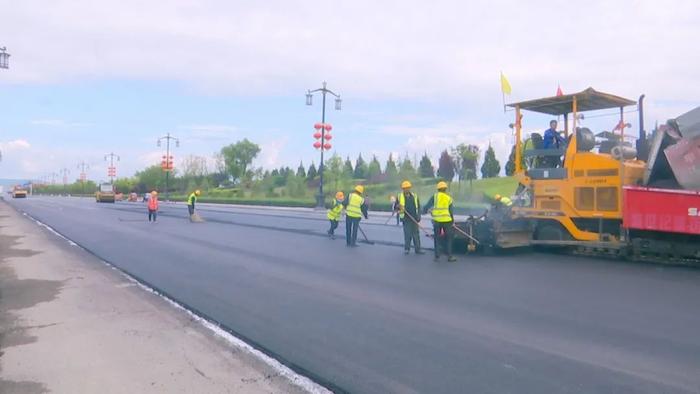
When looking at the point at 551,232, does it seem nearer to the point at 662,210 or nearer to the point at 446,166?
the point at 662,210

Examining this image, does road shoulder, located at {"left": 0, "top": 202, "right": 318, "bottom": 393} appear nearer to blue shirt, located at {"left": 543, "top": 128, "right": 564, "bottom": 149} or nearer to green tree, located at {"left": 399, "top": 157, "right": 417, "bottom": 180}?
blue shirt, located at {"left": 543, "top": 128, "right": 564, "bottom": 149}

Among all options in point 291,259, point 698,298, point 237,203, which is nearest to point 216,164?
point 237,203

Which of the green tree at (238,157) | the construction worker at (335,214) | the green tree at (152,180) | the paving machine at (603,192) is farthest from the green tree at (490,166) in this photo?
the green tree at (152,180)

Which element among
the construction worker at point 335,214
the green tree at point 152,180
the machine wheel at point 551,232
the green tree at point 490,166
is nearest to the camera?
the machine wheel at point 551,232

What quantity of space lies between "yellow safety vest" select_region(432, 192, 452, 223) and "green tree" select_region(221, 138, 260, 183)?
8962cm

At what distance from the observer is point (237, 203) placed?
190 feet

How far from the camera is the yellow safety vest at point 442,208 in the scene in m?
12.1

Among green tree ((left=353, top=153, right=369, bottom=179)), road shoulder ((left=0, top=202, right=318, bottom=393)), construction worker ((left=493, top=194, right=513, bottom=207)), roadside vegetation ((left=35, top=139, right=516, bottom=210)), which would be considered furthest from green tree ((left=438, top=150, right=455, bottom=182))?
road shoulder ((left=0, top=202, right=318, bottom=393))

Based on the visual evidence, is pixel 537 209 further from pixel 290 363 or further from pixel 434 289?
pixel 290 363

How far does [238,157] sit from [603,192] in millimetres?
93757

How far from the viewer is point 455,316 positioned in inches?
Answer: 277

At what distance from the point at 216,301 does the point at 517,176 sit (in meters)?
7.70

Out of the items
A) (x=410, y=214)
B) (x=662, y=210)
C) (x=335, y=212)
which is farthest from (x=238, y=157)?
(x=662, y=210)

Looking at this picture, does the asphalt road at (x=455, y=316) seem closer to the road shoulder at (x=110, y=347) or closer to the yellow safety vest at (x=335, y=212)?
the road shoulder at (x=110, y=347)
